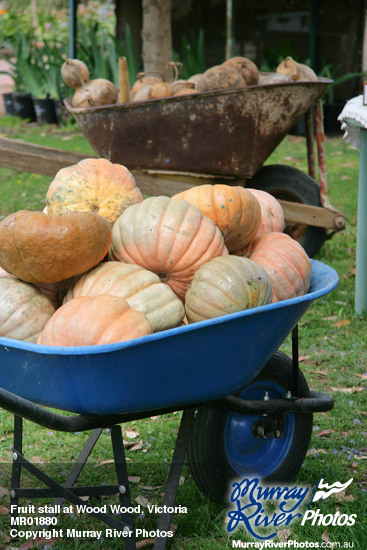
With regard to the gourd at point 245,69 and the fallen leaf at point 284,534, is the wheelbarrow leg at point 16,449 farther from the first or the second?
the gourd at point 245,69

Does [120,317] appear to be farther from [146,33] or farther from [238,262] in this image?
[146,33]

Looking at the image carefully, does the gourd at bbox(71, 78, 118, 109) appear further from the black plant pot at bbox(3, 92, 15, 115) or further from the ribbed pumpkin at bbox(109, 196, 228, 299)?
the black plant pot at bbox(3, 92, 15, 115)

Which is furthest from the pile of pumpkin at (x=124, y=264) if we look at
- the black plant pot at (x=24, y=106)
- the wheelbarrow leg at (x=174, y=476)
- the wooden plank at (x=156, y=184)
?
the black plant pot at (x=24, y=106)

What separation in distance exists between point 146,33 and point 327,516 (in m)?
6.55

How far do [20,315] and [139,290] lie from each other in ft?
1.07

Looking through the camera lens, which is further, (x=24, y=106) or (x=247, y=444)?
(x=24, y=106)

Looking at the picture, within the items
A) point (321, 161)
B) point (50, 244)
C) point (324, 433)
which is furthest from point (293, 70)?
point (50, 244)

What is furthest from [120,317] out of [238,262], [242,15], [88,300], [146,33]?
[242,15]

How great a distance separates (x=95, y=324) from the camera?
162 cm

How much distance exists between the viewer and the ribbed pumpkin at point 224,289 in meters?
1.76

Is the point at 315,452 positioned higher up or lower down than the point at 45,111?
lower down

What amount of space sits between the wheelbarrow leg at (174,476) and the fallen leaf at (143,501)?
404 millimetres

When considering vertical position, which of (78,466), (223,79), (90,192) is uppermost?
(223,79)

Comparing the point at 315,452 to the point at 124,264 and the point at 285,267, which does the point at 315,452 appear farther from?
the point at 124,264
